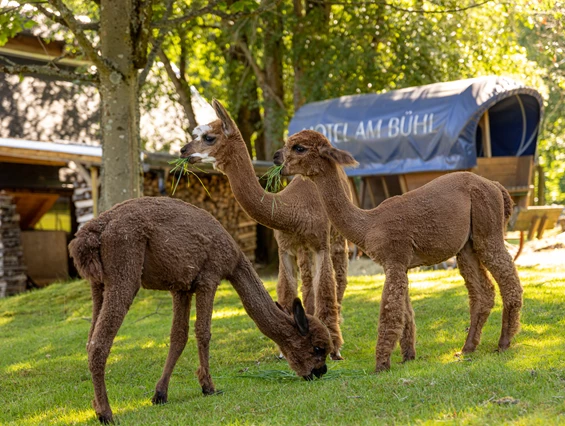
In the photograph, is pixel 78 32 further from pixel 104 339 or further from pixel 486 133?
pixel 486 133

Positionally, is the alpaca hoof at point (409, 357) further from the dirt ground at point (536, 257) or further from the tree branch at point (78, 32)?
the dirt ground at point (536, 257)

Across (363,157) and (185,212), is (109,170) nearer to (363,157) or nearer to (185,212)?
(185,212)

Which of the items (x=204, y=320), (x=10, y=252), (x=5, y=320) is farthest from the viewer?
(x=10, y=252)

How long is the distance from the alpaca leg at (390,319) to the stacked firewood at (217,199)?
40.7ft

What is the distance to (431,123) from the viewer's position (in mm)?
16297

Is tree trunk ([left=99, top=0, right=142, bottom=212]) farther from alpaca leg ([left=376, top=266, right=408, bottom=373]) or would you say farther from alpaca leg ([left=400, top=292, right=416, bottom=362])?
alpaca leg ([left=376, top=266, right=408, bottom=373])

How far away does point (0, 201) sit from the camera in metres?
18.2

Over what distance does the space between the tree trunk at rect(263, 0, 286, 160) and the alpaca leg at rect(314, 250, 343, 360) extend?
14.0 meters

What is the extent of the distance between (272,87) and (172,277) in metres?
16.7

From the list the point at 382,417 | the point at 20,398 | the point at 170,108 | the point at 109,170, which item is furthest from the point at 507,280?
the point at 170,108

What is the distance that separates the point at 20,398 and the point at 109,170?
5.46m

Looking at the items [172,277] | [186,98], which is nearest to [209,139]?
[172,277]

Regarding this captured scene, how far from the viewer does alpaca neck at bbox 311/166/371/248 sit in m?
7.15

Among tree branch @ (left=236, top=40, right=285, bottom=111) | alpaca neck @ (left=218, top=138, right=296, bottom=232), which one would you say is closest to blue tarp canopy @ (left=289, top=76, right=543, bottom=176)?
tree branch @ (left=236, top=40, right=285, bottom=111)
